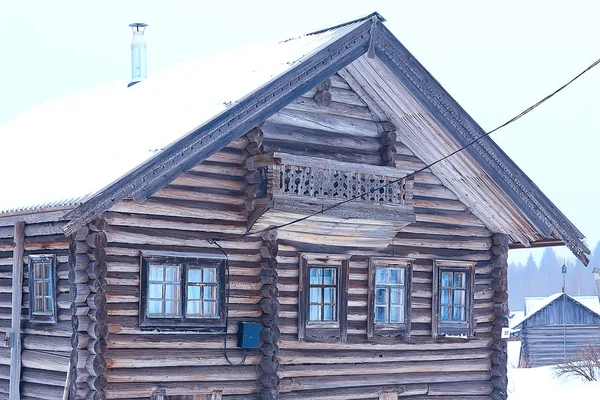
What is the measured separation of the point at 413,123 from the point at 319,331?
3768mm

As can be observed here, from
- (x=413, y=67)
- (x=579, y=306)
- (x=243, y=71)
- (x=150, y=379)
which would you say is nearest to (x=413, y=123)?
(x=413, y=67)

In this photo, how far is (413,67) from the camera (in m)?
18.5

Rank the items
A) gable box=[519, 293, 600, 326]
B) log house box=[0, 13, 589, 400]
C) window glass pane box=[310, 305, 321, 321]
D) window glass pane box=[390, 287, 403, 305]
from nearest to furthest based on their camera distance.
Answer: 1. log house box=[0, 13, 589, 400]
2. window glass pane box=[310, 305, 321, 321]
3. window glass pane box=[390, 287, 403, 305]
4. gable box=[519, 293, 600, 326]

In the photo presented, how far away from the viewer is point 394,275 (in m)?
19.8

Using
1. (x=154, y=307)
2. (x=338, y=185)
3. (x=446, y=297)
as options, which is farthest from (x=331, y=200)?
(x=446, y=297)

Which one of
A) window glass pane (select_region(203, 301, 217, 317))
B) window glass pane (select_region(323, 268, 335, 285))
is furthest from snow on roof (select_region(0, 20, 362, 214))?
window glass pane (select_region(323, 268, 335, 285))

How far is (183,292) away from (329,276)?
293cm

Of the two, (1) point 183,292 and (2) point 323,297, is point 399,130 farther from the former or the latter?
(1) point 183,292

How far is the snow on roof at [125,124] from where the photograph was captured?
54.6ft

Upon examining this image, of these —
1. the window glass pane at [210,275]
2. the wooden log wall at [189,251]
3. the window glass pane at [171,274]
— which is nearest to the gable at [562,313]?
the wooden log wall at [189,251]

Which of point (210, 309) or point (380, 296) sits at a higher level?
point (380, 296)

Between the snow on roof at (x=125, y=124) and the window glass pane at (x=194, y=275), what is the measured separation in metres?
1.99

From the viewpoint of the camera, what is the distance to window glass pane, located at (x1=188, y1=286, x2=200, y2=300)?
56.2ft

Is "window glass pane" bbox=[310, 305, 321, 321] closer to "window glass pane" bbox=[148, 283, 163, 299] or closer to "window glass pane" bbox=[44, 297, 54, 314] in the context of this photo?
"window glass pane" bbox=[148, 283, 163, 299]
